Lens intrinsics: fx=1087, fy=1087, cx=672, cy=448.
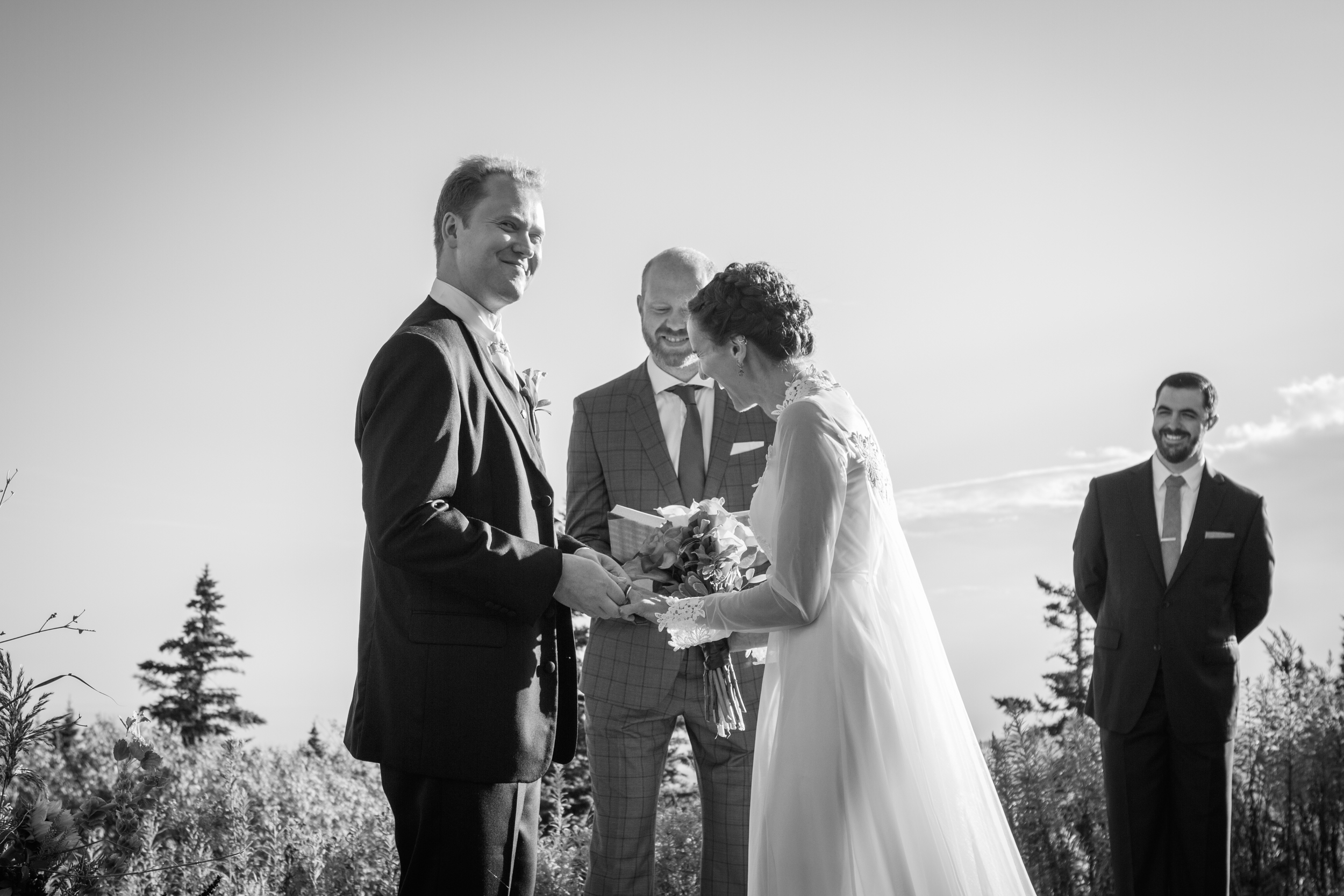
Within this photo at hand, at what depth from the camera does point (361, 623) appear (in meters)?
3.10

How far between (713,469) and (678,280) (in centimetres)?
80

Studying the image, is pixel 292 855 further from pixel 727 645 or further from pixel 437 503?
pixel 437 503

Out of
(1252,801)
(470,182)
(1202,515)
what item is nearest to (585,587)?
(470,182)

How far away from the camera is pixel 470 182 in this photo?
3.34 m

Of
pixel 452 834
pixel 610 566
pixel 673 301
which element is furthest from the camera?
pixel 673 301

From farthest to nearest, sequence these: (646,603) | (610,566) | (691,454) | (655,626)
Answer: (691,454) → (655,626) → (610,566) → (646,603)

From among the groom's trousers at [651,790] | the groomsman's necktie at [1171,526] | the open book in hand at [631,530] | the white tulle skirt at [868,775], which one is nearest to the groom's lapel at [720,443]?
the open book in hand at [631,530]

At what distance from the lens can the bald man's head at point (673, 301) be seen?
4527 mm

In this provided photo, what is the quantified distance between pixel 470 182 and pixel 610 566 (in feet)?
4.29

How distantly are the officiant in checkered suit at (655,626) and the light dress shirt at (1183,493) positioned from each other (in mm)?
2790

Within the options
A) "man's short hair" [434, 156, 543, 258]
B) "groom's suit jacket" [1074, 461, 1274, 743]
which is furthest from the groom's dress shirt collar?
"groom's suit jacket" [1074, 461, 1274, 743]

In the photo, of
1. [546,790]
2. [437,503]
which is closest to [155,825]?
[546,790]

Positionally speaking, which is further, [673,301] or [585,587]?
[673,301]

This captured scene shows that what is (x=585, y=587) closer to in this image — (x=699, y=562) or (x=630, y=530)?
(x=699, y=562)
